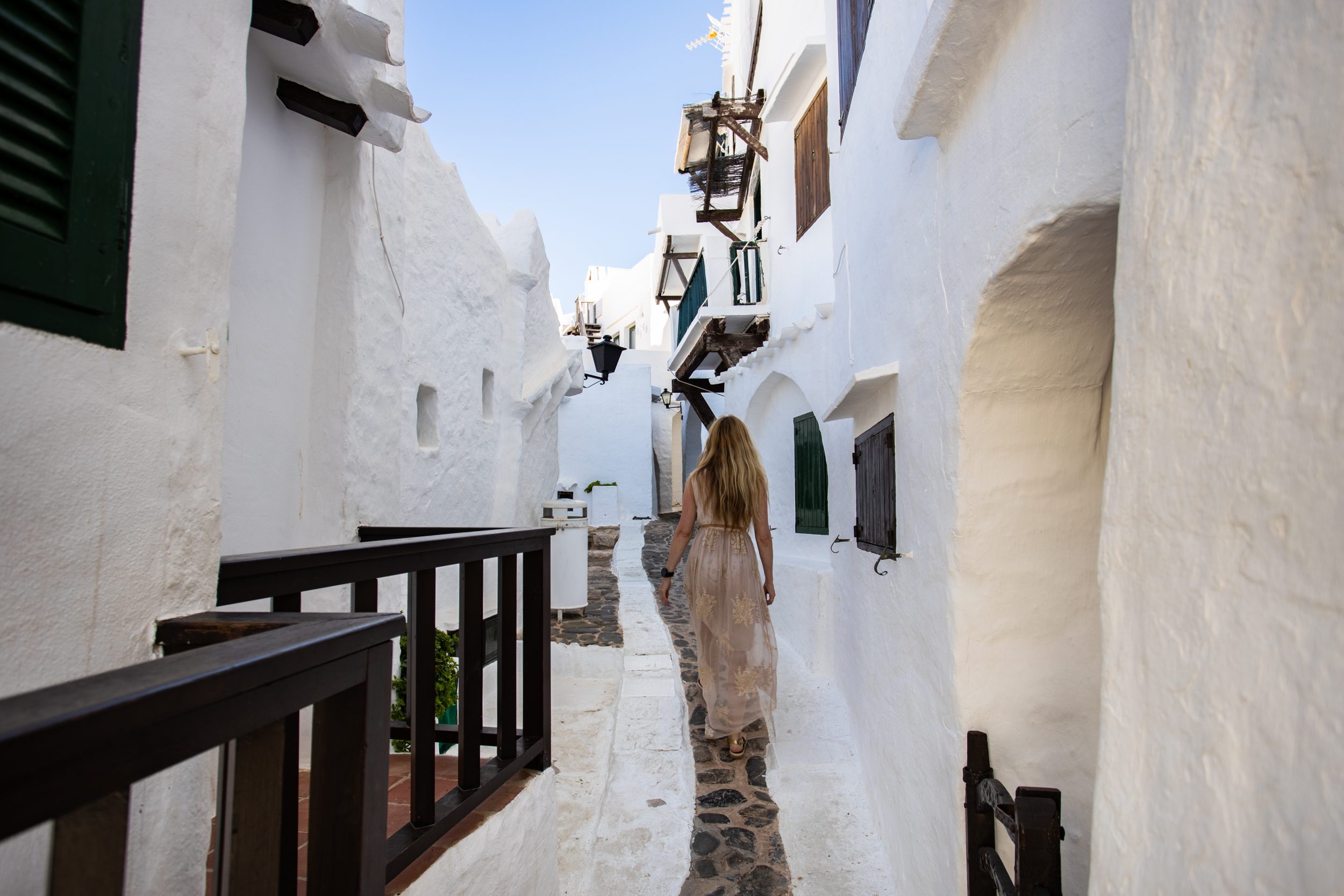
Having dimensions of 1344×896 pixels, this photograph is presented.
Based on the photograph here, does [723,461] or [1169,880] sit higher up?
[723,461]

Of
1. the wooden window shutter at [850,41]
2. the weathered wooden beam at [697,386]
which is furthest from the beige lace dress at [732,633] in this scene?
the weathered wooden beam at [697,386]

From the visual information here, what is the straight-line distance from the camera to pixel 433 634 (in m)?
2.03

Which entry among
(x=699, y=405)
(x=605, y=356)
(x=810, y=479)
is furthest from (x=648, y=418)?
(x=810, y=479)

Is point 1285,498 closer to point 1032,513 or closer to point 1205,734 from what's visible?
point 1205,734

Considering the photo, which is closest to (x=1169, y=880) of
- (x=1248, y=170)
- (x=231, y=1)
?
(x=1248, y=170)

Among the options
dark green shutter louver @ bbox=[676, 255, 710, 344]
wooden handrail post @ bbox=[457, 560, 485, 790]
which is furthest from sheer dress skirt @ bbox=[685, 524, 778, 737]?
dark green shutter louver @ bbox=[676, 255, 710, 344]

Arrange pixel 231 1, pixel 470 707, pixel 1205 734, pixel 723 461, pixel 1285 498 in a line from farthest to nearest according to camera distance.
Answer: pixel 723 461, pixel 470 707, pixel 231 1, pixel 1205 734, pixel 1285 498

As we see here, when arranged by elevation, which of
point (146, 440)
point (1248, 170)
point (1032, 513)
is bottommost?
point (1032, 513)

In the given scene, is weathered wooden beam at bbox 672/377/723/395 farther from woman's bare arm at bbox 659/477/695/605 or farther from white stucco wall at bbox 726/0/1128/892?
woman's bare arm at bbox 659/477/695/605

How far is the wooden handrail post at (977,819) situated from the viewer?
2.24 meters

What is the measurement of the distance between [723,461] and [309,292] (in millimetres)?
2309

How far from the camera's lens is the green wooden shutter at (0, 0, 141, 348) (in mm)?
1244

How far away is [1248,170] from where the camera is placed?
968 mm

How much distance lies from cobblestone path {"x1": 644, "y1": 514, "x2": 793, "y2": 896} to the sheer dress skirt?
0.21 metres
